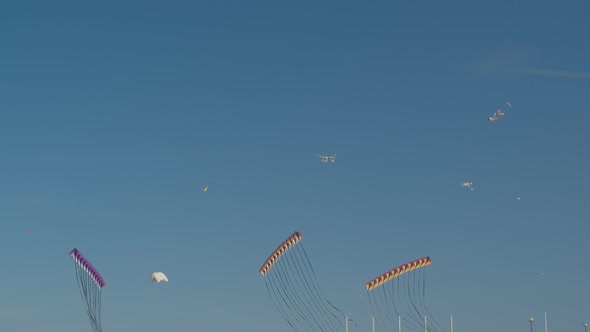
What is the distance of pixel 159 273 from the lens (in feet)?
614

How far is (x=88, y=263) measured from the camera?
7840 inches

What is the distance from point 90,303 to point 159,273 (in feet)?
52.2

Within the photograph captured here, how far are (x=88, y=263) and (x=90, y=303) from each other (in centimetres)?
988

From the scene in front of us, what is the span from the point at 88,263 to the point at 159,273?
64.5ft

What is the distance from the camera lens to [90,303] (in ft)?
631

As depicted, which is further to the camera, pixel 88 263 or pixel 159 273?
pixel 88 263
